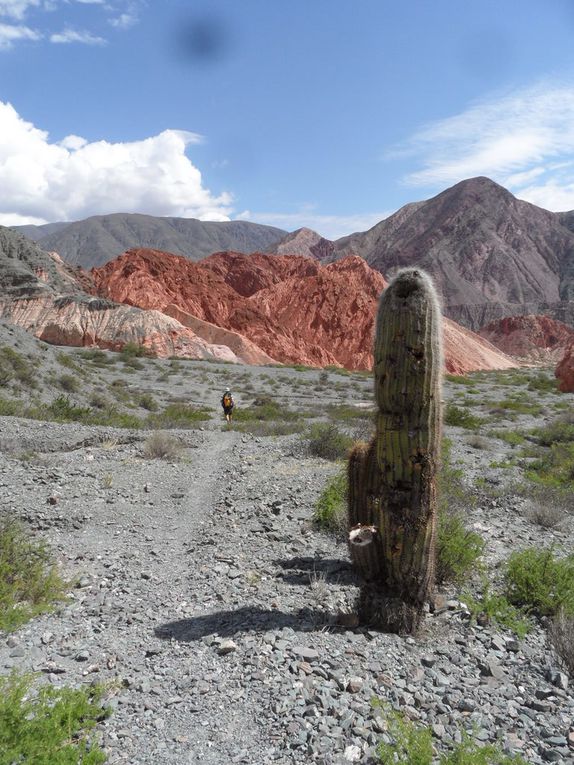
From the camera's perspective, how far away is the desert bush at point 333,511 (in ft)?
25.4

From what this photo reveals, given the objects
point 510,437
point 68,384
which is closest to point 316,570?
point 510,437

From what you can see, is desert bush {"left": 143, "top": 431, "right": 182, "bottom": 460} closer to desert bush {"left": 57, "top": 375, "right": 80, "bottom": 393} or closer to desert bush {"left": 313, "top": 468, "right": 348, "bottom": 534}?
desert bush {"left": 313, "top": 468, "right": 348, "bottom": 534}

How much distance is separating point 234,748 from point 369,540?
212 cm

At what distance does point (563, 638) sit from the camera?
4.92 m

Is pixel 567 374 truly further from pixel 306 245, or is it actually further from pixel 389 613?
pixel 306 245

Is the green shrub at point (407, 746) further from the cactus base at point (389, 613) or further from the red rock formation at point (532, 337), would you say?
the red rock formation at point (532, 337)

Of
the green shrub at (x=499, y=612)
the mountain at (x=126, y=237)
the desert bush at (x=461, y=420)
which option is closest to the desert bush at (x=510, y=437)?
the desert bush at (x=461, y=420)

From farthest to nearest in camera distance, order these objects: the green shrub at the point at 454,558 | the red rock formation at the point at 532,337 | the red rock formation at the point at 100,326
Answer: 1. the red rock formation at the point at 532,337
2. the red rock formation at the point at 100,326
3. the green shrub at the point at 454,558

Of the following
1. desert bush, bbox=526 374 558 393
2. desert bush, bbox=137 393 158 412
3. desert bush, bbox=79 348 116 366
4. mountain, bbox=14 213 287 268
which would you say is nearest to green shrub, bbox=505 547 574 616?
desert bush, bbox=137 393 158 412

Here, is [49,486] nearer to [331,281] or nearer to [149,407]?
[149,407]

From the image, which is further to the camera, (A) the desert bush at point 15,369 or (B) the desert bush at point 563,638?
(A) the desert bush at point 15,369

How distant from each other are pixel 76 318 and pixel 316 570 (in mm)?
44645

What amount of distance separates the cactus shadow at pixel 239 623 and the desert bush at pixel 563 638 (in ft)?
6.57

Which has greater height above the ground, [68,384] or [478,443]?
[68,384]
